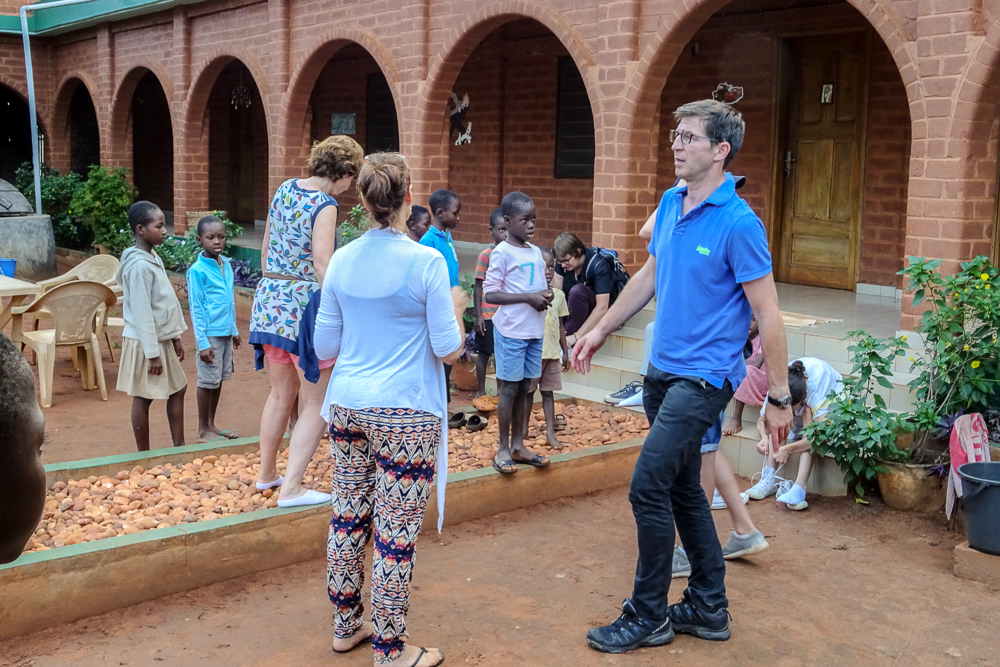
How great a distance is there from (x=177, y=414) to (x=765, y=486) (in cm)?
347

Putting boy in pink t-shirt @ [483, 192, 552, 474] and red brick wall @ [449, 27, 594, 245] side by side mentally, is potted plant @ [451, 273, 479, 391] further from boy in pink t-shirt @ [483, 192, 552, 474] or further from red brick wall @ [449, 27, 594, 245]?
red brick wall @ [449, 27, 594, 245]

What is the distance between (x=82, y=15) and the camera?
17812mm

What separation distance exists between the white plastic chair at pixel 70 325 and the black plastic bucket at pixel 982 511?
6.44 metres

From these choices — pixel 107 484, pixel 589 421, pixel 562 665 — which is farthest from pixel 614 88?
pixel 562 665

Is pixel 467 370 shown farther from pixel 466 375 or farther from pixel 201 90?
pixel 201 90

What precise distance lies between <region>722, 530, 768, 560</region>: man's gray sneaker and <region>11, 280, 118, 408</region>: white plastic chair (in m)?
5.59

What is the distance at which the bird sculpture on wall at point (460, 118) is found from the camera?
1290 cm

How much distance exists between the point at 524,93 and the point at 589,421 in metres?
7.50

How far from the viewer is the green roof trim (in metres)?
16.0

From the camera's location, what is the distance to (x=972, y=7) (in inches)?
256

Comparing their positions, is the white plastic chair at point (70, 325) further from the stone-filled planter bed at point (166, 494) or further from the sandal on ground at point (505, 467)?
the sandal on ground at point (505, 467)

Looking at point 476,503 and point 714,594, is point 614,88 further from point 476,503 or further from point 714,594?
point 714,594

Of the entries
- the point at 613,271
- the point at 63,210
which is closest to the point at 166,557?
the point at 613,271

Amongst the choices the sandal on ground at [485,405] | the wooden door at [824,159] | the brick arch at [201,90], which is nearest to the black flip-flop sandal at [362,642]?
the sandal on ground at [485,405]
